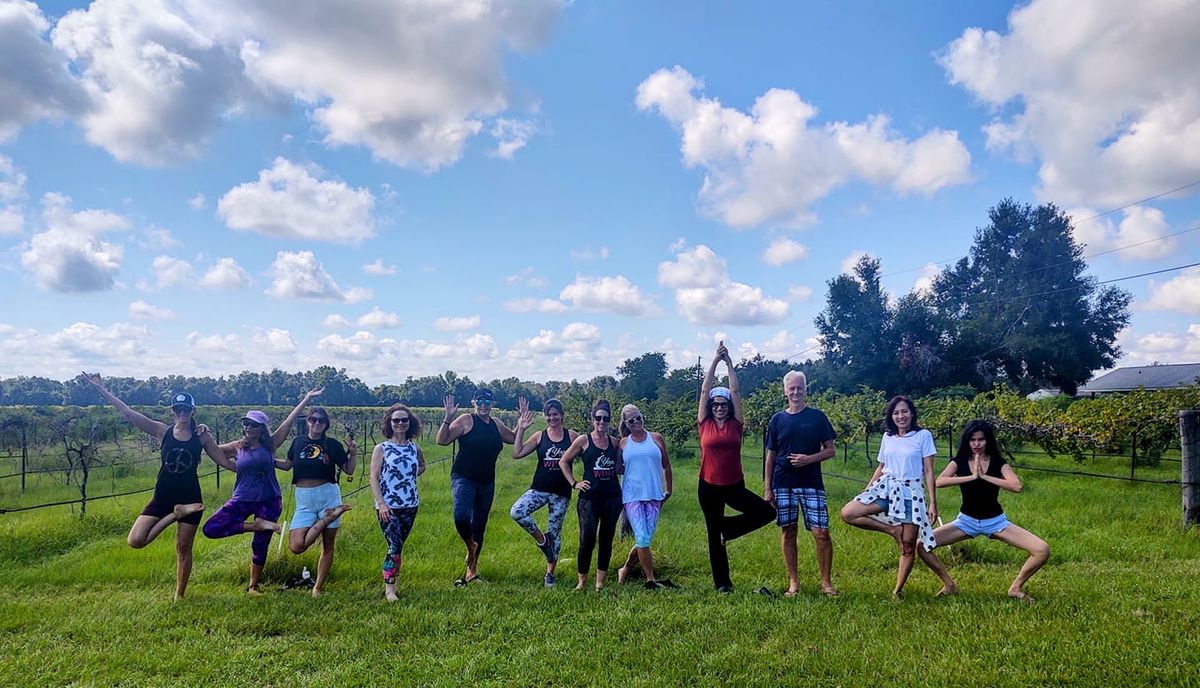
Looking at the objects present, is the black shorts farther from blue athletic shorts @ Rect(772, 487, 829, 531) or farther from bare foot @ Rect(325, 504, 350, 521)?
blue athletic shorts @ Rect(772, 487, 829, 531)

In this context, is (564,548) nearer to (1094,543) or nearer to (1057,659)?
(1057,659)

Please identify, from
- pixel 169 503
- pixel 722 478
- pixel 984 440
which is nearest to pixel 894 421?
pixel 984 440

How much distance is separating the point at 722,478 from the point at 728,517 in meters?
0.37

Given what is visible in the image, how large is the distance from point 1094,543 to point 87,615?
10.1 m

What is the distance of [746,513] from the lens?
16.7 ft

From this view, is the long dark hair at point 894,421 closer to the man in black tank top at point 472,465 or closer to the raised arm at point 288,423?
the man in black tank top at point 472,465

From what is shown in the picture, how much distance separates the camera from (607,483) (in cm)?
525

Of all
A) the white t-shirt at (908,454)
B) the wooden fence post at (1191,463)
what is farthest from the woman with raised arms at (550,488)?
the wooden fence post at (1191,463)

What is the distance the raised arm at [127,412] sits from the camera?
500cm

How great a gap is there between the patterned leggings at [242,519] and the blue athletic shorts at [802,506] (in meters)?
4.31

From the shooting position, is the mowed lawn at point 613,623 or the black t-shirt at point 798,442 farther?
the black t-shirt at point 798,442

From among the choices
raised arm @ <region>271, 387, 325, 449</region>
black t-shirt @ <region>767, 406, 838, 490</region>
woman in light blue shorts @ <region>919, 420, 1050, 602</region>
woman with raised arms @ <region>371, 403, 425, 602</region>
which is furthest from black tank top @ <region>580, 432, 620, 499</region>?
raised arm @ <region>271, 387, 325, 449</region>

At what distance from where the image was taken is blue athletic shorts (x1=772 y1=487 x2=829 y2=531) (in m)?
4.87

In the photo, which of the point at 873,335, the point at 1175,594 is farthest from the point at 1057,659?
the point at 873,335
